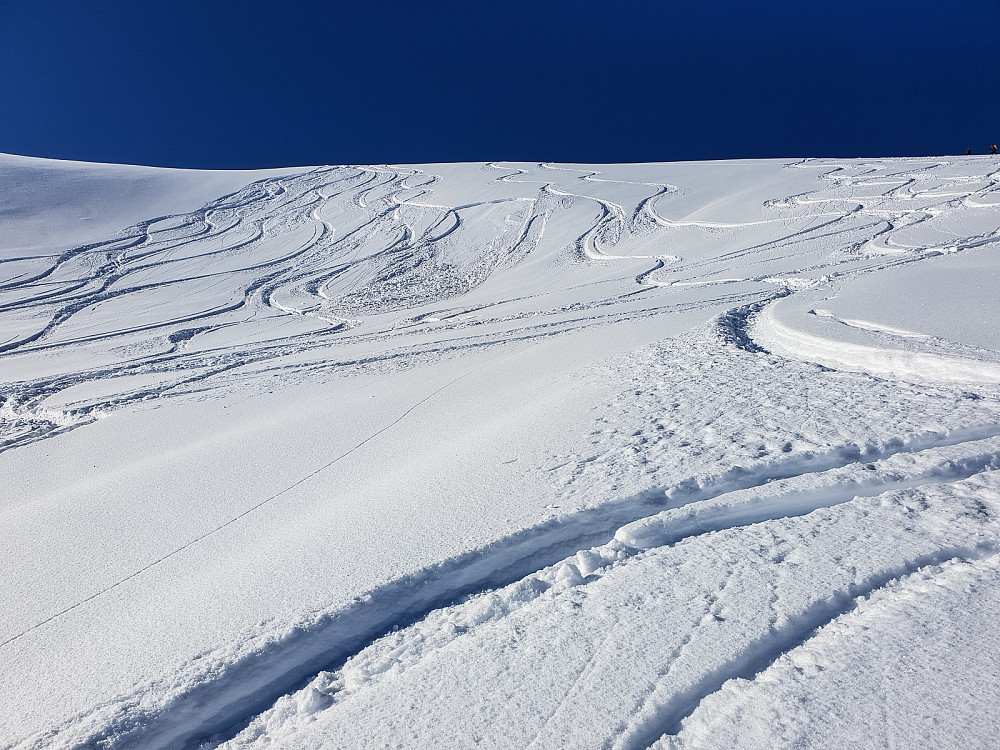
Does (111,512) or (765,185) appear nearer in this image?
(111,512)

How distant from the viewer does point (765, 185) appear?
14.6 m

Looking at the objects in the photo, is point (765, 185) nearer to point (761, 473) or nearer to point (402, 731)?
point (761, 473)

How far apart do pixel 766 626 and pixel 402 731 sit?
1.08m

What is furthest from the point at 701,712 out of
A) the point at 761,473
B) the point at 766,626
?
the point at 761,473

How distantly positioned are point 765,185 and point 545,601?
14665 mm

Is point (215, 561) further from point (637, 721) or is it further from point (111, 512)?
point (637, 721)

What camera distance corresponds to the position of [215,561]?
8.88 ft

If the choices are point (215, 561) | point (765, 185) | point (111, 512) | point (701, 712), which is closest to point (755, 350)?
point (701, 712)

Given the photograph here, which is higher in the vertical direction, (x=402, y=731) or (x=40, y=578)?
(x=40, y=578)

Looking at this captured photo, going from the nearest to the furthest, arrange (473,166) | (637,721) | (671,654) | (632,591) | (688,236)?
(637,721)
(671,654)
(632,591)
(688,236)
(473,166)

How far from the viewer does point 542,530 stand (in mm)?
2574

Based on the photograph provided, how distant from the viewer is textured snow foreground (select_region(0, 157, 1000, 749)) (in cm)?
175

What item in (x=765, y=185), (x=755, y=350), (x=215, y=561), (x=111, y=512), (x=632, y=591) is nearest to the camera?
(x=632, y=591)

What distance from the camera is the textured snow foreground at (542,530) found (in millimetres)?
1753
